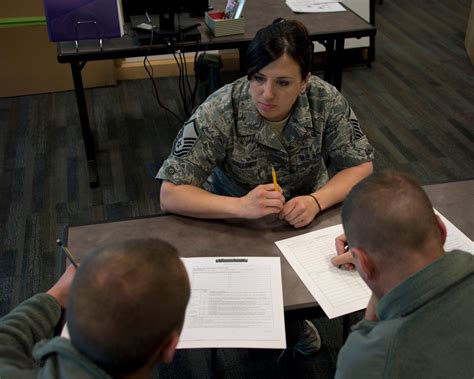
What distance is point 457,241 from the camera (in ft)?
4.65

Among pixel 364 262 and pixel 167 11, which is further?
pixel 167 11

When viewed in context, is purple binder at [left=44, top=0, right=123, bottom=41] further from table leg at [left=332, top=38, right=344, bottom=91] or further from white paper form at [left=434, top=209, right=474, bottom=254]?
white paper form at [left=434, top=209, right=474, bottom=254]

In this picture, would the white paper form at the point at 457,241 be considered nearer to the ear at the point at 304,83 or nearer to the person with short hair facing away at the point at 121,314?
the ear at the point at 304,83

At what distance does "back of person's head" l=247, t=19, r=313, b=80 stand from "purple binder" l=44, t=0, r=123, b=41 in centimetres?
129

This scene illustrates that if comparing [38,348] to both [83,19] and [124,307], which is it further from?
[83,19]

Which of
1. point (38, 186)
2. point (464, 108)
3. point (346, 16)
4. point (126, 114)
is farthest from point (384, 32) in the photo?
point (38, 186)

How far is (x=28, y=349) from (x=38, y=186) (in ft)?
7.01

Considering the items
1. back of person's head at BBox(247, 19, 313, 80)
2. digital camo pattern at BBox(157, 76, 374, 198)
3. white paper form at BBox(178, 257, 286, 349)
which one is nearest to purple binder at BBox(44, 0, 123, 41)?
digital camo pattern at BBox(157, 76, 374, 198)

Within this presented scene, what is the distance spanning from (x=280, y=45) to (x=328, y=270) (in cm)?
65

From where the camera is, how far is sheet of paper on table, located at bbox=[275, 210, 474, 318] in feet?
4.13

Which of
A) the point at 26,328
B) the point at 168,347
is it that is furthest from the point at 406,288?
the point at 26,328

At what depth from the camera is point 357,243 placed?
99 centimetres

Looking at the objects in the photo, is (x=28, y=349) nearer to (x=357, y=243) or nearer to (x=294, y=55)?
(x=357, y=243)

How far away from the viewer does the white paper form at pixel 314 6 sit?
3.14 metres
